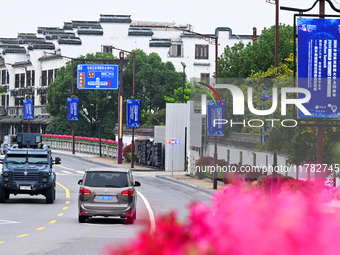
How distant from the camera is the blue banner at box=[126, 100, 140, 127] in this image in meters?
68.0

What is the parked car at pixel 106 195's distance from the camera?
25.8 meters

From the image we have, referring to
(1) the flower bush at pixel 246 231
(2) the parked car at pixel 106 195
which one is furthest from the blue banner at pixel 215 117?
(1) the flower bush at pixel 246 231

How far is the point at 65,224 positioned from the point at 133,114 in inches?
1684

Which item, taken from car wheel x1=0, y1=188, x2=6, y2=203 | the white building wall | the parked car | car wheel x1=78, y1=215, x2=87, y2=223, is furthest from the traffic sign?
the parked car

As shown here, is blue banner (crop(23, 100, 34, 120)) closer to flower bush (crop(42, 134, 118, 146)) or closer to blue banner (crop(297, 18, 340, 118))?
flower bush (crop(42, 134, 118, 146))

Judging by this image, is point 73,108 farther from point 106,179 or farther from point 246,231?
point 246,231

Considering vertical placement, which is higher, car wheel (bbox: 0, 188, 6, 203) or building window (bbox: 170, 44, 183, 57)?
building window (bbox: 170, 44, 183, 57)

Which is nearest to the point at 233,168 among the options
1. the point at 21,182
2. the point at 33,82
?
the point at 21,182

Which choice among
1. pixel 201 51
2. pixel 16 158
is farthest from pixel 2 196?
pixel 201 51

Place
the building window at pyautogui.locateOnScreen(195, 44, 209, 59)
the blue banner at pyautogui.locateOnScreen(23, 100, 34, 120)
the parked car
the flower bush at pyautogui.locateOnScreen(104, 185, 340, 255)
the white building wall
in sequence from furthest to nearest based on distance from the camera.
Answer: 1. the building window at pyautogui.locateOnScreen(195, 44, 209, 59)
2. the blue banner at pyautogui.locateOnScreen(23, 100, 34, 120)
3. the white building wall
4. the parked car
5. the flower bush at pyautogui.locateOnScreen(104, 185, 340, 255)

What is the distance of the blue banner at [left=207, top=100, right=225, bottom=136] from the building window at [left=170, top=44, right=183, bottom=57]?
7178 cm

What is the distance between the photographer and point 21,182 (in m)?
Result: 34.1

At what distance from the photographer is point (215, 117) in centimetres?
4766

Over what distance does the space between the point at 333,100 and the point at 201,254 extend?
81.6ft
